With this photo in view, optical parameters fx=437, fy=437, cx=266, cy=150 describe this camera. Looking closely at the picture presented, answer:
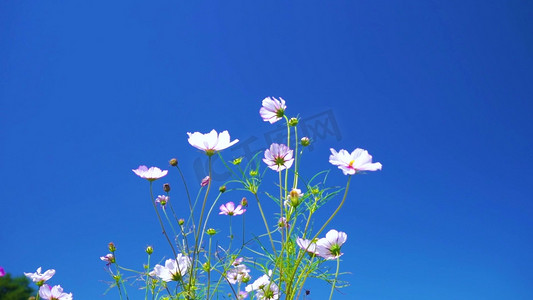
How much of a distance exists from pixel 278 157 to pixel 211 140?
21 cm

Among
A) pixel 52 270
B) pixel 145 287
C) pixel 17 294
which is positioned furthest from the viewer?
pixel 17 294

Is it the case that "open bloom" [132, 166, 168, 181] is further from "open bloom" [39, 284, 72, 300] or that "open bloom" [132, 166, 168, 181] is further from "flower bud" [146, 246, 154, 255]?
"open bloom" [39, 284, 72, 300]

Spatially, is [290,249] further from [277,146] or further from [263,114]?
[263,114]

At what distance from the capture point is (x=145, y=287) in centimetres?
155

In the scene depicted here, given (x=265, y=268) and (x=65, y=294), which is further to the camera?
(x=65, y=294)

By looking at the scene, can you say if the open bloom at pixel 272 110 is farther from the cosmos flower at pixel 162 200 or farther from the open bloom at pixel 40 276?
the open bloom at pixel 40 276

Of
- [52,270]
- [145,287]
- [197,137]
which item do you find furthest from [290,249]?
[52,270]

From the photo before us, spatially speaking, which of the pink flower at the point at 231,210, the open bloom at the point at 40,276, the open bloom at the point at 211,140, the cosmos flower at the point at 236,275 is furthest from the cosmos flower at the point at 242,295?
the open bloom at the point at 40,276

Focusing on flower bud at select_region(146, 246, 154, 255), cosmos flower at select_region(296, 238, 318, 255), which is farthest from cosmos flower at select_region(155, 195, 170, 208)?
cosmos flower at select_region(296, 238, 318, 255)

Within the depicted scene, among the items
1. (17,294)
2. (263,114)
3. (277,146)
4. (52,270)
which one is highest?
(17,294)

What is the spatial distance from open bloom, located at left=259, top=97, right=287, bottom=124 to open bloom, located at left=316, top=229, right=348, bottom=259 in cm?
42

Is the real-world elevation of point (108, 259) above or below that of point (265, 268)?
above

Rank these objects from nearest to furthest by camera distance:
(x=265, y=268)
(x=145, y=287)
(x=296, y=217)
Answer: (x=296, y=217) → (x=265, y=268) → (x=145, y=287)

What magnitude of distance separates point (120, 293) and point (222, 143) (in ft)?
2.53
